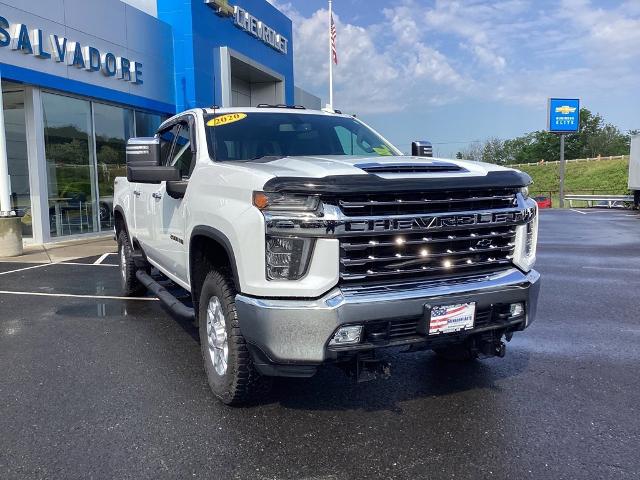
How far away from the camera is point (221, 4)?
1853cm

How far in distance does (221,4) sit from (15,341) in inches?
624

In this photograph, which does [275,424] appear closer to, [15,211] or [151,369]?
[151,369]

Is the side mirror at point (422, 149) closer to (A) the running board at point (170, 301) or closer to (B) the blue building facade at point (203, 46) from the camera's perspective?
(A) the running board at point (170, 301)

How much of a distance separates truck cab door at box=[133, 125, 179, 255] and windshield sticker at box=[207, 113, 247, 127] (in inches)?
30.5

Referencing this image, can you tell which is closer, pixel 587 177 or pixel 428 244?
pixel 428 244

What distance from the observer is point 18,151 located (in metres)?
13.8

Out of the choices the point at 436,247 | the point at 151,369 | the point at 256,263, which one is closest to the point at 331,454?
the point at 256,263

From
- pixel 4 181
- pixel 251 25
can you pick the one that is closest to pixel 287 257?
pixel 4 181

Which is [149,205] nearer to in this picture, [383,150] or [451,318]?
[383,150]

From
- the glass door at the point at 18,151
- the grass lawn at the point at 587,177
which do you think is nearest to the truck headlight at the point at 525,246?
the glass door at the point at 18,151

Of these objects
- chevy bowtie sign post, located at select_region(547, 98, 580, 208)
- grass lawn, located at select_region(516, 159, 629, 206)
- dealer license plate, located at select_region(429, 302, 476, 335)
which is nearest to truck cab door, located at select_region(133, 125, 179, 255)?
dealer license plate, located at select_region(429, 302, 476, 335)

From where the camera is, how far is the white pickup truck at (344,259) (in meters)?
3.08

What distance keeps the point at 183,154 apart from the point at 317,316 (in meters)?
2.45

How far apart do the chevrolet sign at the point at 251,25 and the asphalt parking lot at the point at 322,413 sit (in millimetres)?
15316
